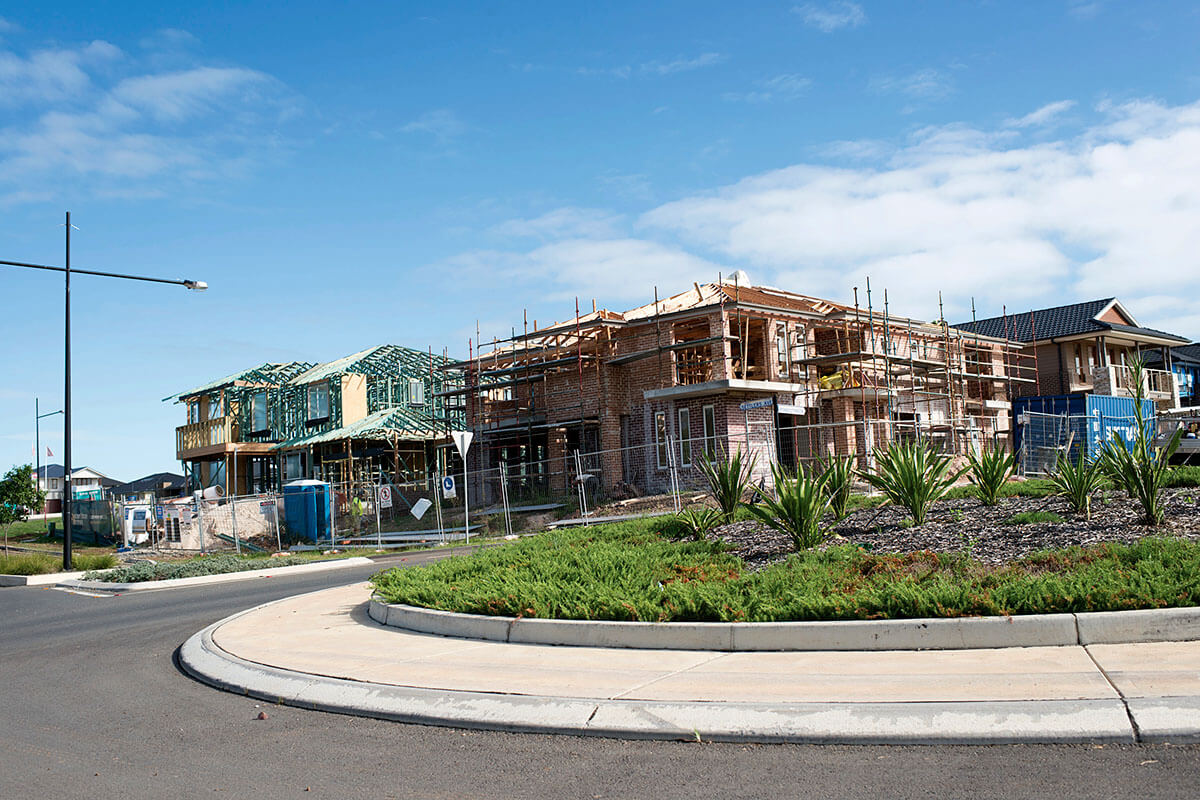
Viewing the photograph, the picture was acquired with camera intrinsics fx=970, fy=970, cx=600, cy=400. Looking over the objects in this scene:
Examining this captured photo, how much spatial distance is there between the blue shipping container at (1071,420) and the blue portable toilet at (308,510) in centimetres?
2253

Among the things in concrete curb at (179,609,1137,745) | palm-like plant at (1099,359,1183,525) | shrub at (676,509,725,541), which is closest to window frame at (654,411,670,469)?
shrub at (676,509,725,541)

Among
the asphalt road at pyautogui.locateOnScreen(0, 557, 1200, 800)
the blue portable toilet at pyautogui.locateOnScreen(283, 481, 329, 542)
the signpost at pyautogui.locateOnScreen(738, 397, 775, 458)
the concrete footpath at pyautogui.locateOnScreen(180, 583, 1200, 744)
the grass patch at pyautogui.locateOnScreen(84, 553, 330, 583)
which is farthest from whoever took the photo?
the blue portable toilet at pyautogui.locateOnScreen(283, 481, 329, 542)

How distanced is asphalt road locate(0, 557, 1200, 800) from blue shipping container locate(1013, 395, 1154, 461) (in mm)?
24625

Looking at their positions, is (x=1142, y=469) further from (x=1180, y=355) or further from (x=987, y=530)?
(x=1180, y=355)

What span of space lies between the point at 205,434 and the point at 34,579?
98.7ft

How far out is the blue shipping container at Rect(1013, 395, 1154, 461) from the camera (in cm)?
3033

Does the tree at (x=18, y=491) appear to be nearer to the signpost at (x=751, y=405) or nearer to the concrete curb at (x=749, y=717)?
the signpost at (x=751, y=405)

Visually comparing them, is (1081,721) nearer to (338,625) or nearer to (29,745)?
(29,745)

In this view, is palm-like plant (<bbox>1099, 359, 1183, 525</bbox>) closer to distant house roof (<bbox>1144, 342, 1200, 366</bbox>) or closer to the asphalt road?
the asphalt road

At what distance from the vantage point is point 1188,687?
573 cm

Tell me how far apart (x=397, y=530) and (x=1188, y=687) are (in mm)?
28414

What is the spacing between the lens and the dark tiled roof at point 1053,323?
1788 inches

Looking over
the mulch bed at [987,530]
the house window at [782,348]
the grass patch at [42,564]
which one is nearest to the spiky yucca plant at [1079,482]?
the mulch bed at [987,530]

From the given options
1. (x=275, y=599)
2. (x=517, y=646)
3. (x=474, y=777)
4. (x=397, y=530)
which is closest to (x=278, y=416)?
(x=397, y=530)
